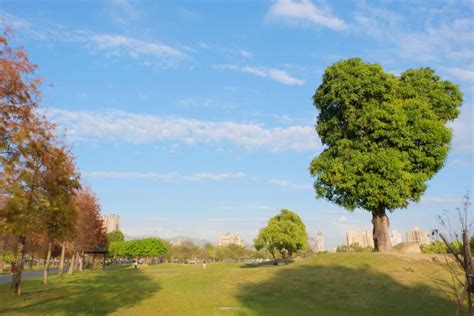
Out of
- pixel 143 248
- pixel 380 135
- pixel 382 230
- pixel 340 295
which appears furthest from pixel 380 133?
pixel 143 248

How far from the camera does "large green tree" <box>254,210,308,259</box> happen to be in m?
62.4

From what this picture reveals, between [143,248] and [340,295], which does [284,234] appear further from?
[143,248]

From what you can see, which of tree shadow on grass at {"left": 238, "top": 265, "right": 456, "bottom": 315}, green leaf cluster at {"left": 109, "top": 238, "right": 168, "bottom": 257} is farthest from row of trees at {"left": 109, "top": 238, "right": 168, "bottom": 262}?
tree shadow on grass at {"left": 238, "top": 265, "right": 456, "bottom": 315}

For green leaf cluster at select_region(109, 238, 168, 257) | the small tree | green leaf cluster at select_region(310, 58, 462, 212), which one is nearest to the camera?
green leaf cluster at select_region(310, 58, 462, 212)

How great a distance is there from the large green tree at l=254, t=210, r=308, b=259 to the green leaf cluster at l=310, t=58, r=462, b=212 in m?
32.2

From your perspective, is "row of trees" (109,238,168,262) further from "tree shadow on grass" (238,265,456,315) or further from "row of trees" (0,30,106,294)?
"row of trees" (0,30,106,294)

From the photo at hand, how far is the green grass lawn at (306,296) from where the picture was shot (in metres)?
17.6

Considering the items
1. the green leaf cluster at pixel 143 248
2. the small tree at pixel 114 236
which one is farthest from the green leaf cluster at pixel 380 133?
the small tree at pixel 114 236

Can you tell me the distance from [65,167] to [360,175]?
71.1 ft

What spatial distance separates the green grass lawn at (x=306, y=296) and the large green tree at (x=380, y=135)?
196 inches

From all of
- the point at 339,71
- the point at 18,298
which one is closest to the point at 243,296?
the point at 18,298

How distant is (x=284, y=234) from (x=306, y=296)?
4144 centimetres

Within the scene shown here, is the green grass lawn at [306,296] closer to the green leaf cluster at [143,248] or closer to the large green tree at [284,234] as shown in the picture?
the large green tree at [284,234]

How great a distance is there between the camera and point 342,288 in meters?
21.8
